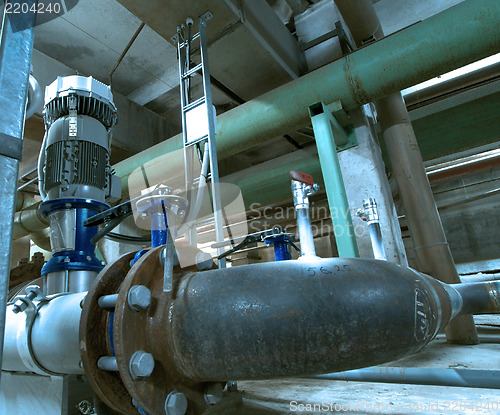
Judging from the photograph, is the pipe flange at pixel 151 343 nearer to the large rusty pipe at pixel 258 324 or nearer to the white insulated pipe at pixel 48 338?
the large rusty pipe at pixel 258 324

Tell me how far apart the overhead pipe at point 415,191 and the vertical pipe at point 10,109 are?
194 centimetres

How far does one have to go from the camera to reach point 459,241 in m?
4.54

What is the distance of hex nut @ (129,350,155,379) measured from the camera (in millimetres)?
406

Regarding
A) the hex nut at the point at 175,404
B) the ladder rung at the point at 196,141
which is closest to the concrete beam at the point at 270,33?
the ladder rung at the point at 196,141

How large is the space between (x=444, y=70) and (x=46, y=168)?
1693 millimetres

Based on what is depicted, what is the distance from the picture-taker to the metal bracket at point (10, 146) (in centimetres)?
42

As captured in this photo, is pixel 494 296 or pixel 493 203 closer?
pixel 494 296

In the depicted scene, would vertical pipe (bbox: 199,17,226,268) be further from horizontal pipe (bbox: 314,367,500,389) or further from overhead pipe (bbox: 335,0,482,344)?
overhead pipe (bbox: 335,0,482,344)

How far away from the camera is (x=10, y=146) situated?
42cm

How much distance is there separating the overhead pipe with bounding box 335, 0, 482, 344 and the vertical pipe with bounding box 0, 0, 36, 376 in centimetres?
194

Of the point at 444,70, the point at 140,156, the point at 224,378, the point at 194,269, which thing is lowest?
the point at 224,378

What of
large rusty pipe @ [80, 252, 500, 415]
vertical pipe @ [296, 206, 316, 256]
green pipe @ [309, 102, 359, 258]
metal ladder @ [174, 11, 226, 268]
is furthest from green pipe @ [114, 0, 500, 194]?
large rusty pipe @ [80, 252, 500, 415]

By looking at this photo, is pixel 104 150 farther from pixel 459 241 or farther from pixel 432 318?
pixel 459 241

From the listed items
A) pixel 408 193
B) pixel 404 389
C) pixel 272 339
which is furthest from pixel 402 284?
pixel 408 193
